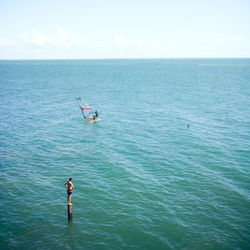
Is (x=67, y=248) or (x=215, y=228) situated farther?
(x=215, y=228)

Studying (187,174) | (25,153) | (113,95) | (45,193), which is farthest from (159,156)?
(113,95)

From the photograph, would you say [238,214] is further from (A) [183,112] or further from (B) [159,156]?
(A) [183,112]

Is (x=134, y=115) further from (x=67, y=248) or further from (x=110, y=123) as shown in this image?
(x=67, y=248)

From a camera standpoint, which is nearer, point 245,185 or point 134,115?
point 245,185

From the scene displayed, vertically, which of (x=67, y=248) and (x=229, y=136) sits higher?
(x=229, y=136)

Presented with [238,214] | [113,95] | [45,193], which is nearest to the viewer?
[238,214]

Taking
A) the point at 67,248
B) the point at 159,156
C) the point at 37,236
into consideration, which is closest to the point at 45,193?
the point at 37,236

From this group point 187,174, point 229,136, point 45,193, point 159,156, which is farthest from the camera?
point 229,136

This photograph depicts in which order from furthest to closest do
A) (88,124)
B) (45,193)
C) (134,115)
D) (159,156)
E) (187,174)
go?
1. (134,115)
2. (88,124)
3. (159,156)
4. (187,174)
5. (45,193)

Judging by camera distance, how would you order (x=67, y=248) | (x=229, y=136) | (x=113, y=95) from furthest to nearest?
(x=113, y=95) < (x=229, y=136) < (x=67, y=248)
